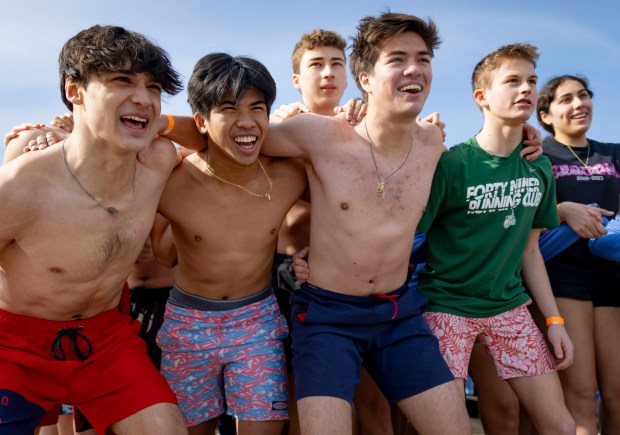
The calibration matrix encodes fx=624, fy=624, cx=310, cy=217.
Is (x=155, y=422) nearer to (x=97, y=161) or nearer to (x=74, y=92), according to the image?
(x=97, y=161)

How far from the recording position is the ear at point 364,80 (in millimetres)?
3633

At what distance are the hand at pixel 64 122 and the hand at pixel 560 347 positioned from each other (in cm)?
309

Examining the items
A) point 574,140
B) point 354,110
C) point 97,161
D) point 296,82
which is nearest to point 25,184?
point 97,161

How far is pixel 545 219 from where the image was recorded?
372cm

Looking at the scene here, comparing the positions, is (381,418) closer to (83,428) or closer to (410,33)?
(83,428)

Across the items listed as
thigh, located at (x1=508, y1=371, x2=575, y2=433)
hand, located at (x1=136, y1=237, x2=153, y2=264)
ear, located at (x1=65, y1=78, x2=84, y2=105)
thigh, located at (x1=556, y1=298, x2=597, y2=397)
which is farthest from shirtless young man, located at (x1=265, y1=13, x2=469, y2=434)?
hand, located at (x1=136, y1=237, x2=153, y2=264)

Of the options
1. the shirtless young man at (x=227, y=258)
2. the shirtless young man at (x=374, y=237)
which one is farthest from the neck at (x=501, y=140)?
the shirtless young man at (x=227, y=258)

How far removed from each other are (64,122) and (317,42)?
7.22 feet

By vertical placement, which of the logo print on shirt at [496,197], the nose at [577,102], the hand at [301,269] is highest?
the nose at [577,102]

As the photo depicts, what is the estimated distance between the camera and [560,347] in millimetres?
3596

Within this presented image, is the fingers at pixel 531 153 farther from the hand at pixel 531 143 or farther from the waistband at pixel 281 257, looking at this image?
the waistband at pixel 281 257

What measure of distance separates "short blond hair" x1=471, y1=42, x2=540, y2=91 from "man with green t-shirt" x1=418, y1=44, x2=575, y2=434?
14cm

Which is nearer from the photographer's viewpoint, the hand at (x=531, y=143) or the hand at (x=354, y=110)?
the hand at (x=354, y=110)

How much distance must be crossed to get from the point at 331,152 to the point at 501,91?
115cm
